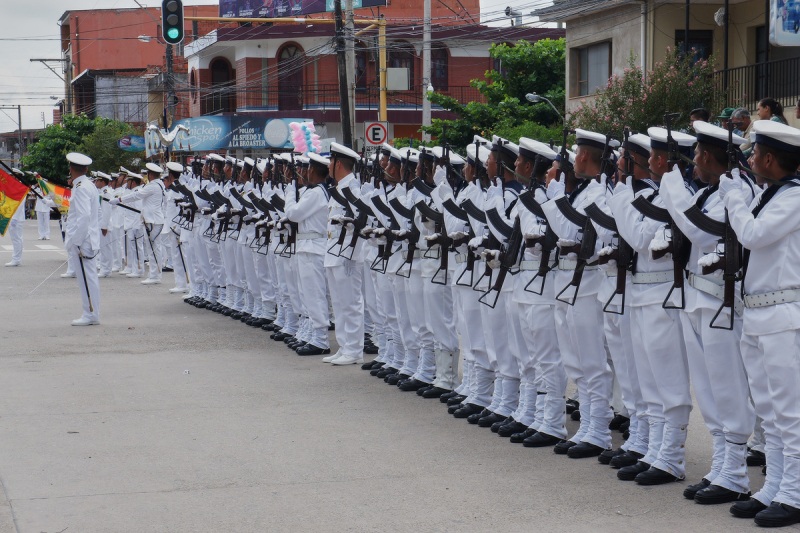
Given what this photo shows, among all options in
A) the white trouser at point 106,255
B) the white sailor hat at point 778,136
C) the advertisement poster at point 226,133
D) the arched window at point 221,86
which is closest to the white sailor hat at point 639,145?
the white sailor hat at point 778,136

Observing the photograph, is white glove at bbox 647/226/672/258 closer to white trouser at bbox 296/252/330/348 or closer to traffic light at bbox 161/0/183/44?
white trouser at bbox 296/252/330/348

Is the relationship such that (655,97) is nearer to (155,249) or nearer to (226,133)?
(155,249)

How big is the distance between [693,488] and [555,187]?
2.36 m

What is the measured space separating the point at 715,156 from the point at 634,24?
1860 cm

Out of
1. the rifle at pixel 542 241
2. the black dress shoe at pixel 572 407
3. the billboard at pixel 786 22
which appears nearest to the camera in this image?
the rifle at pixel 542 241

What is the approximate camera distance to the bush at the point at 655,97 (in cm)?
1827

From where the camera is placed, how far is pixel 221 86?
45250 millimetres

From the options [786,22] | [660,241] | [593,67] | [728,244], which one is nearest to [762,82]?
[593,67]

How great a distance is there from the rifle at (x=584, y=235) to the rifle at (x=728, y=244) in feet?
3.59

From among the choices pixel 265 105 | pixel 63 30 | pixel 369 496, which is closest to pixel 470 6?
pixel 265 105

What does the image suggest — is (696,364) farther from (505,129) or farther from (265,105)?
(265,105)

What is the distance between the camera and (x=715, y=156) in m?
5.57

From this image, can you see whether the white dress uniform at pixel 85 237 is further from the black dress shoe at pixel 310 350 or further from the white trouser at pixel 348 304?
the white trouser at pixel 348 304

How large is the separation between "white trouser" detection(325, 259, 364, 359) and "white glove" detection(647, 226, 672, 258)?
206 inches
